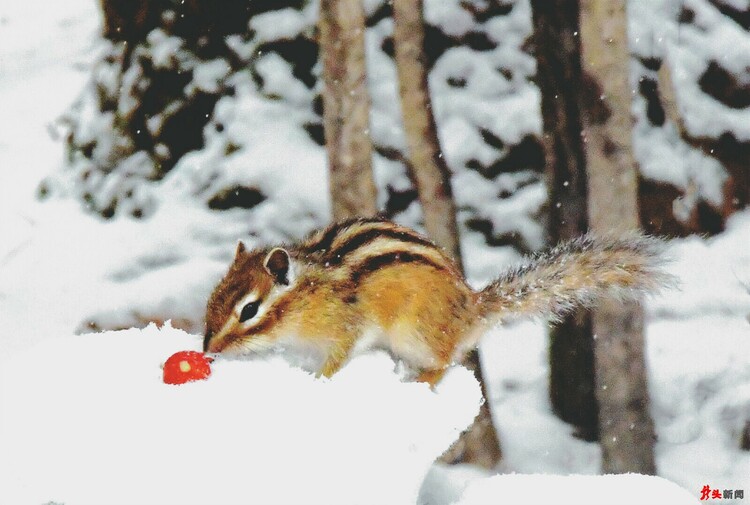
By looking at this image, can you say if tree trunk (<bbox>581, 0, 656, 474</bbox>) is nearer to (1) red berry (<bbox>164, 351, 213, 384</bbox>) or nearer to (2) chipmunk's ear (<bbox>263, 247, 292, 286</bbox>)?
(2) chipmunk's ear (<bbox>263, 247, 292, 286</bbox>)

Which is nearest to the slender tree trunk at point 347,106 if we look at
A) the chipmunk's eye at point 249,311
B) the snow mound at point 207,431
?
the chipmunk's eye at point 249,311

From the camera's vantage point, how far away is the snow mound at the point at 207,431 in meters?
1.79

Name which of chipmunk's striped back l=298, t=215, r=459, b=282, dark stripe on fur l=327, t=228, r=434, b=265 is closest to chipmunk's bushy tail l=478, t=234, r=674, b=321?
chipmunk's striped back l=298, t=215, r=459, b=282

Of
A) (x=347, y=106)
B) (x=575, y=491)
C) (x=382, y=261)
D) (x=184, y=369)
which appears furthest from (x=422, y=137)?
(x=575, y=491)

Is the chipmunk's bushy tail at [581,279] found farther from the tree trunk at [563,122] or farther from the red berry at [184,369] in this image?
the red berry at [184,369]

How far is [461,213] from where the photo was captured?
541cm

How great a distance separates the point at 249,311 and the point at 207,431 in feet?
2.56

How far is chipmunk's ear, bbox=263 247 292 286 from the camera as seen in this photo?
2748mm

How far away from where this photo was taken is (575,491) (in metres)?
2.04

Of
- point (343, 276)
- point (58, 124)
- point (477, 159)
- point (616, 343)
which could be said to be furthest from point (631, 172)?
point (58, 124)

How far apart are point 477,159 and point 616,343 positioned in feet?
5.76

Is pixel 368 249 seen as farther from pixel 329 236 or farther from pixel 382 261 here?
pixel 329 236

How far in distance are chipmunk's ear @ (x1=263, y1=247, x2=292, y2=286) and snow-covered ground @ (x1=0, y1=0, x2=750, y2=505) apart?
293 millimetres

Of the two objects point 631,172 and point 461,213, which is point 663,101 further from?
point 631,172
